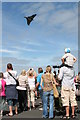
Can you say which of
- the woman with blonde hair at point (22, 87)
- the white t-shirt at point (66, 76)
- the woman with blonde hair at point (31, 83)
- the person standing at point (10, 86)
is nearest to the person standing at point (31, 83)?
the woman with blonde hair at point (31, 83)

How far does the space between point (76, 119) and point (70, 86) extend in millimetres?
979

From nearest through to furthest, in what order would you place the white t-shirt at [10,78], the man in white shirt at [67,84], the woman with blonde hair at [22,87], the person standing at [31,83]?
the man in white shirt at [67,84] < the white t-shirt at [10,78] < the woman with blonde hair at [22,87] < the person standing at [31,83]

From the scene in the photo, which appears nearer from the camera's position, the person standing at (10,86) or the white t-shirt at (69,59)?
the white t-shirt at (69,59)

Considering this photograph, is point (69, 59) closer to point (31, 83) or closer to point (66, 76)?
point (66, 76)

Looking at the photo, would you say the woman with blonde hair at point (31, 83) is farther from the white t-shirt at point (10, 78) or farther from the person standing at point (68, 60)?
the person standing at point (68, 60)

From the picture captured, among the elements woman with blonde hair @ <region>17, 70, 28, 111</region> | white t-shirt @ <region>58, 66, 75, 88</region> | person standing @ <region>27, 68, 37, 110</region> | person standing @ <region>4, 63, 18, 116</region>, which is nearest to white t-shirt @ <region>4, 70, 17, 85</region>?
person standing @ <region>4, 63, 18, 116</region>

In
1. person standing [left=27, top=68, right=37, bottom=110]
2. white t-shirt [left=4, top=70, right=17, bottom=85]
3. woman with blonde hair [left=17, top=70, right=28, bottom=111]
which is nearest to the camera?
white t-shirt [left=4, top=70, right=17, bottom=85]

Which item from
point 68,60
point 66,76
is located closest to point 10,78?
point 66,76

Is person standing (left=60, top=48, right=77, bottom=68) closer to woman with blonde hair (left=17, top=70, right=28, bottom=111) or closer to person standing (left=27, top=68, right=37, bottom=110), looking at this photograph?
woman with blonde hair (left=17, top=70, right=28, bottom=111)

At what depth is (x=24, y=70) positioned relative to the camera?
10.2 m

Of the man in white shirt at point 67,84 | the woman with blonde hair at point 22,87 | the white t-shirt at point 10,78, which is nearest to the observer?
the man in white shirt at point 67,84

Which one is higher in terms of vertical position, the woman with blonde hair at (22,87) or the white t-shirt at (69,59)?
the white t-shirt at (69,59)

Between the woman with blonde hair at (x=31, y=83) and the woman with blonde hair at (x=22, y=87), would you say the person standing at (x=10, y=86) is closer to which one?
the woman with blonde hair at (x=22, y=87)

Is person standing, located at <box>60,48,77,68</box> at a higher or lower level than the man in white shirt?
higher
